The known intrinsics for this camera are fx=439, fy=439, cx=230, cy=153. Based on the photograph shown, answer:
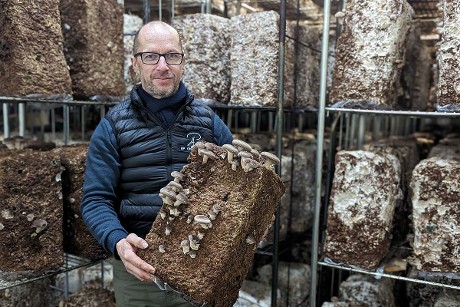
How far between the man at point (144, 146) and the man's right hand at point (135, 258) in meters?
0.18

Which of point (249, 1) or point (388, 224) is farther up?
point (249, 1)

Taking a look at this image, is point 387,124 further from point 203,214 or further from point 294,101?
point 203,214

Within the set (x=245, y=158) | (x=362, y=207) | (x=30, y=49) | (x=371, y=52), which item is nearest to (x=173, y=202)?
(x=245, y=158)

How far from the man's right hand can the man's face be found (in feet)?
1.85

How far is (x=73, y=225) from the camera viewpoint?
6.55 feet

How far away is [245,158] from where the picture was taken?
1296 millimetres

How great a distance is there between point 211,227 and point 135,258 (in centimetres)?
26

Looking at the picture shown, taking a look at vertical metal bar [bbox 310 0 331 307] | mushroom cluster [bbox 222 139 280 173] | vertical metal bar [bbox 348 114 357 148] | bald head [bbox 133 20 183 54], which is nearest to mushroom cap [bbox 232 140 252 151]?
mushroom cluster [bbox 222 139 280 173]

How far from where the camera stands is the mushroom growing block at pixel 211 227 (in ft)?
4.31

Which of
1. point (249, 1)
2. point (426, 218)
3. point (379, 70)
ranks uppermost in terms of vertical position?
point (249, 1)

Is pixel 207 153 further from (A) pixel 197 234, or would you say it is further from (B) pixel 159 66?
(B) pixel 159 66

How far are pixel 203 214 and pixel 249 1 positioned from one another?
1808mm

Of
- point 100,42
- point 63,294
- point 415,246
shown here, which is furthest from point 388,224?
point 63,294

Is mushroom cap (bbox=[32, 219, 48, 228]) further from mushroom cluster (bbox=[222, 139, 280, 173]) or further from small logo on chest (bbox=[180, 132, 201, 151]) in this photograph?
mushroom cluster (bbox=[222, 139, 280, 173])
